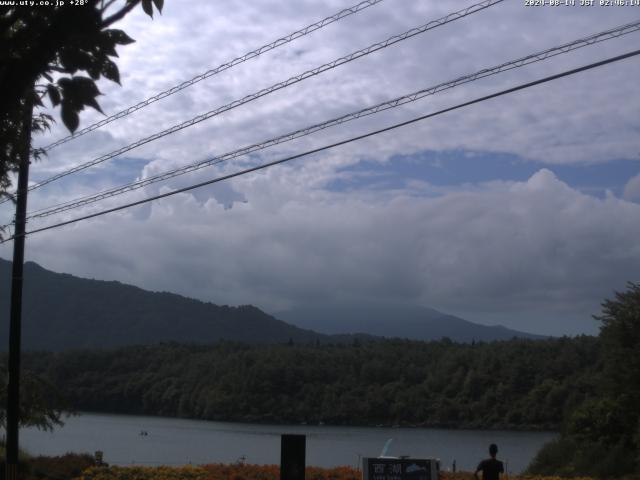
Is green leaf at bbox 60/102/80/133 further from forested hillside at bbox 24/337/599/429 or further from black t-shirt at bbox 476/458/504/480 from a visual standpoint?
forested hillside at bbox 24/337/599/429

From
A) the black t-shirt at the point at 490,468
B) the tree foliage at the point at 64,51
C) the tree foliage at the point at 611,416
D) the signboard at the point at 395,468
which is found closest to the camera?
the tree foliage at the point at 64,51

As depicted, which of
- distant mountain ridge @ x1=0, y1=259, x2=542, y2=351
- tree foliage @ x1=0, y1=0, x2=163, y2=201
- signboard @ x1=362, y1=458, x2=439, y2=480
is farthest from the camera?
distant mountain ridge @ x1=0, y1=259, x2=542, y2=351

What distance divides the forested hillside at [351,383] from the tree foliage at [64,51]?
33872 mm

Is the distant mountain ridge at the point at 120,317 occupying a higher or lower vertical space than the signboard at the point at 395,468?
higher

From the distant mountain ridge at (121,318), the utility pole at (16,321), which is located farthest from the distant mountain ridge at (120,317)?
the utility pole at (16,321)

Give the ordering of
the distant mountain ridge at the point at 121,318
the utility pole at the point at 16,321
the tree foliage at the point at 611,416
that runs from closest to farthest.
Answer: the utility pole at the point at 16,321 → the tree foliage at the point at 611,416 → the distant mountain ridge at the point at 121,318

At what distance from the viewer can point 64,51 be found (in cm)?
512

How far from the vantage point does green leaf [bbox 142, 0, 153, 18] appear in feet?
17.2

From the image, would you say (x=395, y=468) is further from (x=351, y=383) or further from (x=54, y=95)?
(x=351, y=383)

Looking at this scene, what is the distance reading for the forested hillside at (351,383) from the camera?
149 feet

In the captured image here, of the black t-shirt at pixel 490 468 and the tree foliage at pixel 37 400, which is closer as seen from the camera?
the black t-shirt at pixel 490 468

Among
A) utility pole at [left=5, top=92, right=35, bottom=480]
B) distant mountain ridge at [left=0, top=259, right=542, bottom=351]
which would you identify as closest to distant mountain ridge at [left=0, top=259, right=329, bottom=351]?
distant mountain ridge at [left=0, top=259, right=542, bottom=351]

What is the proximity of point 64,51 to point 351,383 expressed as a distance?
49.7 meters

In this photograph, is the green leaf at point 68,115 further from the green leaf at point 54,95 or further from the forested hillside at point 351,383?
the forested hillside at point 351,383
